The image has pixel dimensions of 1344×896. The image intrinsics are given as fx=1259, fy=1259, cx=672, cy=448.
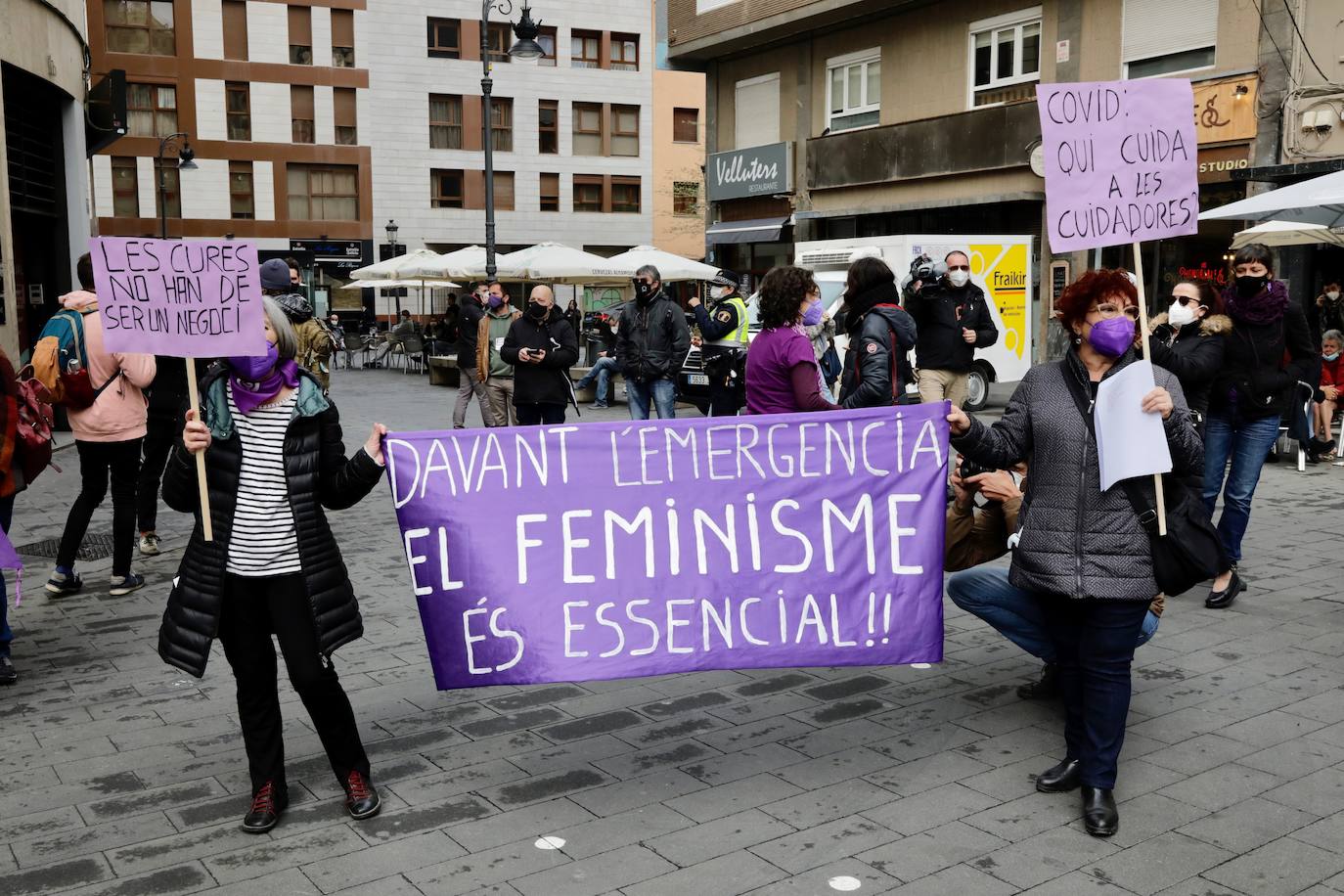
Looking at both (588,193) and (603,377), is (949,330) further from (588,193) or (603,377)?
(588,193)

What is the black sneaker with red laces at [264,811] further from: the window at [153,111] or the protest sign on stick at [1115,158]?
the window at [153,111]

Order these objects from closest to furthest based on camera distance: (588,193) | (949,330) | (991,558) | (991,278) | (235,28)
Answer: (991,558), (949,330), (991,278), (235,28), (588,193)

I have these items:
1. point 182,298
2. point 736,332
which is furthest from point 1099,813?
point 736,332

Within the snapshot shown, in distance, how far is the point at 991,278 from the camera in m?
19.6

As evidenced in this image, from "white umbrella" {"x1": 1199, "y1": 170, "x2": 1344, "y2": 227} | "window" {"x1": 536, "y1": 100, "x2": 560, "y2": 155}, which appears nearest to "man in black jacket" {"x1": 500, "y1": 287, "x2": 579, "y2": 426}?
"white umbrella" {"x1": 1199, "y1": 170, "x2": 1344, "y2": 227}

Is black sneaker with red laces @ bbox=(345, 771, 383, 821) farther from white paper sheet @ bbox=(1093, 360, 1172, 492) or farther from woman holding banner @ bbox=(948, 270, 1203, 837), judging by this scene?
white paper sheet @ bbox=(1093, 360, 1172, 492)

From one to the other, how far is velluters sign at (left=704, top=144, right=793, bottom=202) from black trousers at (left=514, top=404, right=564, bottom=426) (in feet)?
58.7

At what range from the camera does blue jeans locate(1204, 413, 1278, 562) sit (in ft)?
23.7

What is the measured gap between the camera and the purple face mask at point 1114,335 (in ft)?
13.8

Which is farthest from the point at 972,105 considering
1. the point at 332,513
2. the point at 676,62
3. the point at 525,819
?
the point at 525,819

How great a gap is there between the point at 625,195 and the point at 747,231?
1081 inches

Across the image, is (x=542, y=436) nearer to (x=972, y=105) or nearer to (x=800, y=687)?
(x=800, y=687)

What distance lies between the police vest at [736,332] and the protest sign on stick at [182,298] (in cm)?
757

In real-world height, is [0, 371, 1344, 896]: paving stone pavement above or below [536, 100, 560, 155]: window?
below
